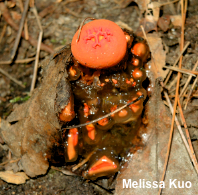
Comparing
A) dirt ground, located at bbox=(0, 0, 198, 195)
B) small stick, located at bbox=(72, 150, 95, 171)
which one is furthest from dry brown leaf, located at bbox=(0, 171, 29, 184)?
small stick, located at bbox=(72, 150, 95, 171)

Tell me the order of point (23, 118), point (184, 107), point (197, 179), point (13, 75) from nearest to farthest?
1. point (197, 179)
2. point (23, 118)
3. point (184, 107)
4. point (13, 75)

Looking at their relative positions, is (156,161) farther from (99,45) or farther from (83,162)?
(99,45)

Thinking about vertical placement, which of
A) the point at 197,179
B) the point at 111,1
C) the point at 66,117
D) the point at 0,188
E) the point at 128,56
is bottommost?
the point at 0,188

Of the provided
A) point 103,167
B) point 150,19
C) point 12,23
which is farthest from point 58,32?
point 103,167

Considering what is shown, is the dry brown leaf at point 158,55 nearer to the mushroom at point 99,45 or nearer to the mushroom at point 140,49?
the mushroom at point 140,49

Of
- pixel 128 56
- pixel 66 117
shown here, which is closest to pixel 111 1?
pixel 128 56

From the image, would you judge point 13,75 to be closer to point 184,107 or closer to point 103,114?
point 103,114
